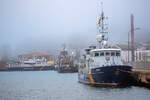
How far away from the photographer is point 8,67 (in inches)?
6073

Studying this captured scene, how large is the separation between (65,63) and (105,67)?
3072 inches

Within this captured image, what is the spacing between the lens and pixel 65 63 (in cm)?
10688

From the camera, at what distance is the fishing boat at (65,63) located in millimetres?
99419

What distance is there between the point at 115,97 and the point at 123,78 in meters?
6.28

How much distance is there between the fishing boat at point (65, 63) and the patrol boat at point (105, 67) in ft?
208

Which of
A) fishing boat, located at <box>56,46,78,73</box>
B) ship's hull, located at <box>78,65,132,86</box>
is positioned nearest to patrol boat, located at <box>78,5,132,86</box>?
ship's hull, located at <box>78,65,132,86</box>

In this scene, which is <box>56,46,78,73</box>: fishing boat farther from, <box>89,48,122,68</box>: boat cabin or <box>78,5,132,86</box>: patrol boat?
<box>89,48,122,68</box>: boat cabin

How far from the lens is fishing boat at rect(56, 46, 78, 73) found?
9942cm

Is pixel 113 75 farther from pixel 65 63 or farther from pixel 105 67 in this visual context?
pixel 65 63

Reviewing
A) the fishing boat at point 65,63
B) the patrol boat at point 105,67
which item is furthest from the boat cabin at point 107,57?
the fishing boat at point 65,63

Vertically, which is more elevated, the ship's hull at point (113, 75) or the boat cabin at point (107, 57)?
the boat cabin at point (107, 57)

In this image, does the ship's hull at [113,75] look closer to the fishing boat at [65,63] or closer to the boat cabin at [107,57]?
the boat cabin at [107,57]

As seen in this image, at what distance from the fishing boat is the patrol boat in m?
63.4

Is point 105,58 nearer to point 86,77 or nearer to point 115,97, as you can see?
point 86,77
